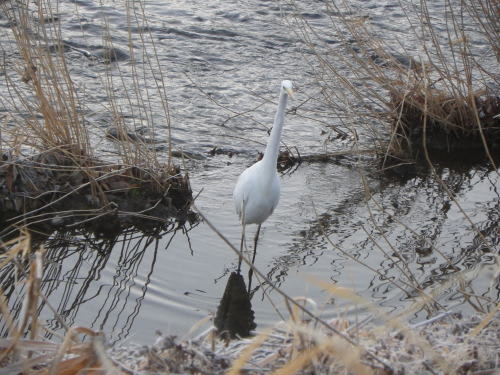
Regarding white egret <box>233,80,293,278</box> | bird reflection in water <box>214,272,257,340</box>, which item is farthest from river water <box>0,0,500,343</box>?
white egret <box>233,80,293,278</box>

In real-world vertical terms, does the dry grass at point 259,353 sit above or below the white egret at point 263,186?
below

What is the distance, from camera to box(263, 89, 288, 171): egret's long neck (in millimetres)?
4420

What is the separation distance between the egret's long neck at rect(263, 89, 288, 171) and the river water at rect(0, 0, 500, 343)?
0.63 meters

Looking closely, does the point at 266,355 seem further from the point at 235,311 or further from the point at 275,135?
the point at 275,135

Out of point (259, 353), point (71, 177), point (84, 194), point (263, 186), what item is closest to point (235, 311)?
point (263, 186)

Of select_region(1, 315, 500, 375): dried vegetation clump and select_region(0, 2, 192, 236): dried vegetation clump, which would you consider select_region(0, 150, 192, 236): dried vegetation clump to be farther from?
select_region(1, 315, 500, 375): dried vegetation clump

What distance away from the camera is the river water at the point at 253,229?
423cm

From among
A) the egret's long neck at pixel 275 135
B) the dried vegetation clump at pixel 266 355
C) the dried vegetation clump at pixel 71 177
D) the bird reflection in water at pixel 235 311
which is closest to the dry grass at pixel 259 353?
the dried vegetation clump at pixel 266 355

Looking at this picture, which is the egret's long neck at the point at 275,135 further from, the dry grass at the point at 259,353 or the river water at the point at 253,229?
the dry grass at the point at 259,353

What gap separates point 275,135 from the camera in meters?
4.48

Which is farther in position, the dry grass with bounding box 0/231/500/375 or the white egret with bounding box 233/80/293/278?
the white egret with bounding box 233/80/293/278

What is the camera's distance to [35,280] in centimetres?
211

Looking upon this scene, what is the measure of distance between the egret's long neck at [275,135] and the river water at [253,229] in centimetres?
63

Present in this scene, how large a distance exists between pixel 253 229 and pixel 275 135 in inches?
38.8
